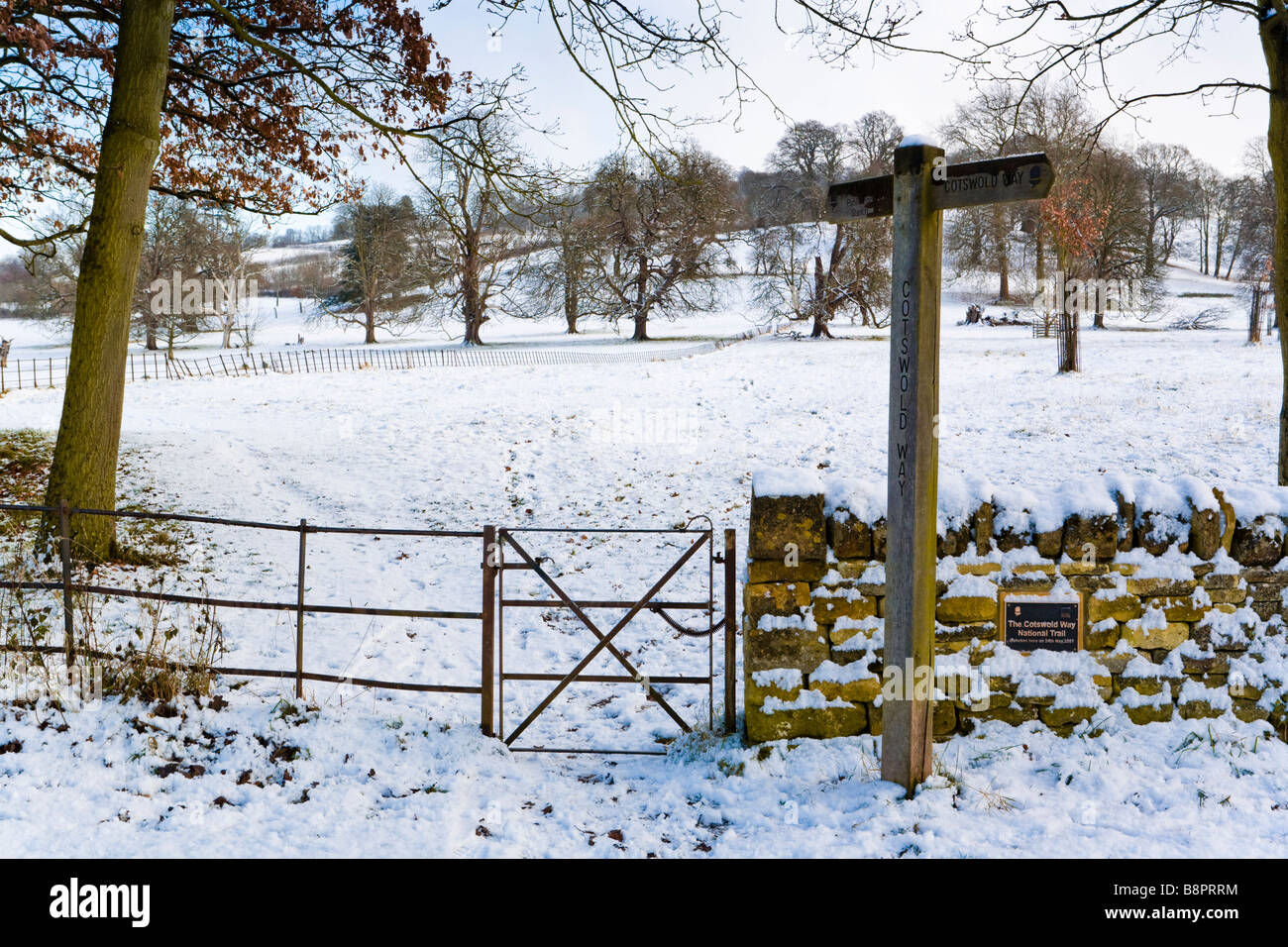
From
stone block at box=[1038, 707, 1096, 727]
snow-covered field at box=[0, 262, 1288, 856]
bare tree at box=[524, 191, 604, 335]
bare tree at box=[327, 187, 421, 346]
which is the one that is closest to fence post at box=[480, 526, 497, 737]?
snow-covered field at box=[0, 262, 1288, 856]

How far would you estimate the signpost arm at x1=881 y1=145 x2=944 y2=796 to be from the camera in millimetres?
4051

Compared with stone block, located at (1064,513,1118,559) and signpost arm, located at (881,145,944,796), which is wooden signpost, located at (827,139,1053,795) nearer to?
signpost arm, located at (881,145,944,796)

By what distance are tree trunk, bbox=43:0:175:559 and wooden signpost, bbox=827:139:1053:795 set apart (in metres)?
6.68

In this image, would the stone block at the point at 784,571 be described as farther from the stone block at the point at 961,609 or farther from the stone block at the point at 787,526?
the stone block at the point at 961,609

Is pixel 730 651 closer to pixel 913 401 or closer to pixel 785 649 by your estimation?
pixel 785 649

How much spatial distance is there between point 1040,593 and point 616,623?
Result: 3085 mm

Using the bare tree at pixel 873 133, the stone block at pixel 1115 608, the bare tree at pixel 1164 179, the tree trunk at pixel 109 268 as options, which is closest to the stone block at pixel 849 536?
the stone block at pixel 1115 608

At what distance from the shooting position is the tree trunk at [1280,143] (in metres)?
7.41

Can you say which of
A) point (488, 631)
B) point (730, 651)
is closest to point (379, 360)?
point (488, 631)

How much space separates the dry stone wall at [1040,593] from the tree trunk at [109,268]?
6473 mm

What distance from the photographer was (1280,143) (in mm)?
7445

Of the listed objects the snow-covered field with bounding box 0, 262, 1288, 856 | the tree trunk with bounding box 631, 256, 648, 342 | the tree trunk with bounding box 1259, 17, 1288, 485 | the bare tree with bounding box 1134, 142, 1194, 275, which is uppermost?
the bare tree with bounding box 1134, 142, 1194, 275
